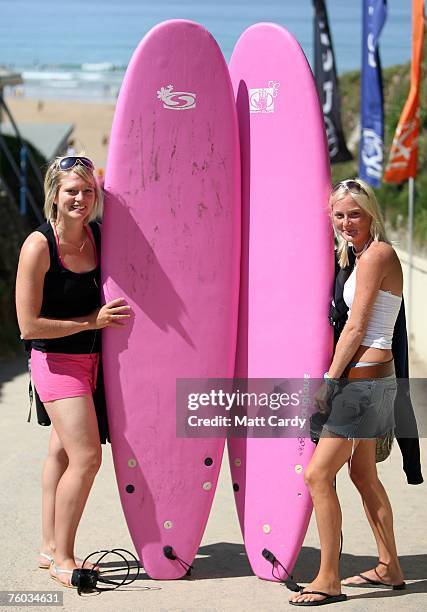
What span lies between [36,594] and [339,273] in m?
1.72

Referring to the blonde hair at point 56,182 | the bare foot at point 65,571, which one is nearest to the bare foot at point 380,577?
the bare foot at point 65,571

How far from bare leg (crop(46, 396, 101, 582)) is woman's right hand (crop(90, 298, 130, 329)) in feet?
1.00

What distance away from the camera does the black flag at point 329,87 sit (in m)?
14.8

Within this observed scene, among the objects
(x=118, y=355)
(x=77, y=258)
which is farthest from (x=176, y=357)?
(x=77, y=258)

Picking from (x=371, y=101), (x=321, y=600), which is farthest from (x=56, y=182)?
(x=371, y=101)

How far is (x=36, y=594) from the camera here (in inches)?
155

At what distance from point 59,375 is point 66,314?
244mm

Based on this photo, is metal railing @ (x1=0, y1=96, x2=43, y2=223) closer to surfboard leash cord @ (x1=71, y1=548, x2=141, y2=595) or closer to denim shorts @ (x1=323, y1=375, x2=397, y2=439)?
surfboard leash cord @ (x1=71, y1=548, x2=141, y2=595)

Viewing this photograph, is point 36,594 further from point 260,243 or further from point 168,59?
point 168,59

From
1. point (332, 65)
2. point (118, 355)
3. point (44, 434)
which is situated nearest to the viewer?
point (118, 355)

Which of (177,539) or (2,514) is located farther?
(2,514)

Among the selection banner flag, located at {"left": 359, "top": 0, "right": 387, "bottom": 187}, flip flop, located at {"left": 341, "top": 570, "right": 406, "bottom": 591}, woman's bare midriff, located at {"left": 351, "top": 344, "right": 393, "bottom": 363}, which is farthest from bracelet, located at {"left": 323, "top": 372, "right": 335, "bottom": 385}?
banner flag, located at {"left": 359, "top": 0, "right": 387, "bottom": 187}

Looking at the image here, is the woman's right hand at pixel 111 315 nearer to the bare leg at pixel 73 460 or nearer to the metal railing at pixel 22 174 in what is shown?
the bare leg at pixel 73 460

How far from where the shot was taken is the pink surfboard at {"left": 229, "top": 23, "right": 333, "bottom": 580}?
4191mm
